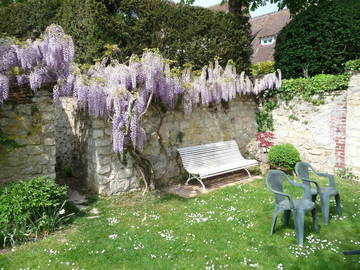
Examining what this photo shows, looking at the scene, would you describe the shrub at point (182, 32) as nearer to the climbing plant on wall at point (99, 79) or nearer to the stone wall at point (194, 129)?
the climbing plant on wall at point (99, 79)

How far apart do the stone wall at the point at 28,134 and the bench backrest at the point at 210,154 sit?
2.54 meters

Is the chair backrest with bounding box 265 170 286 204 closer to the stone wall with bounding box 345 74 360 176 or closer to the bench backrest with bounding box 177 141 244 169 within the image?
the bench backrest with bounding box 177 141 244 169

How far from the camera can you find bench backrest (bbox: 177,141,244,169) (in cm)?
586

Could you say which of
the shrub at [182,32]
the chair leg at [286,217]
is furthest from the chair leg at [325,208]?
the shrub at [182,32]

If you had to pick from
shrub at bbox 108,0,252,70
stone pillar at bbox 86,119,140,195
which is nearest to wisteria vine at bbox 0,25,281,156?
stone pillar at bbox 86,119,140,195

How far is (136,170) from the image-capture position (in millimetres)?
5426

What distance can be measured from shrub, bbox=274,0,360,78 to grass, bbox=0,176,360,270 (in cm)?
347

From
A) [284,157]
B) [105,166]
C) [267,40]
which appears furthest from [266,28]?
[105,166]

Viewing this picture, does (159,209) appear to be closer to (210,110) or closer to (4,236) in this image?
(4,236)

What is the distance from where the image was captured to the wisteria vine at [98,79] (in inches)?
168

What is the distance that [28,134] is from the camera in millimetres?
4414

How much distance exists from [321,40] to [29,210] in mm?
6903

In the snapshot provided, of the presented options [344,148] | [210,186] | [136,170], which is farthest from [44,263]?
[344,148]

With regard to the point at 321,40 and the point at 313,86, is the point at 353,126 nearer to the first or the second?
the point at 313,86
